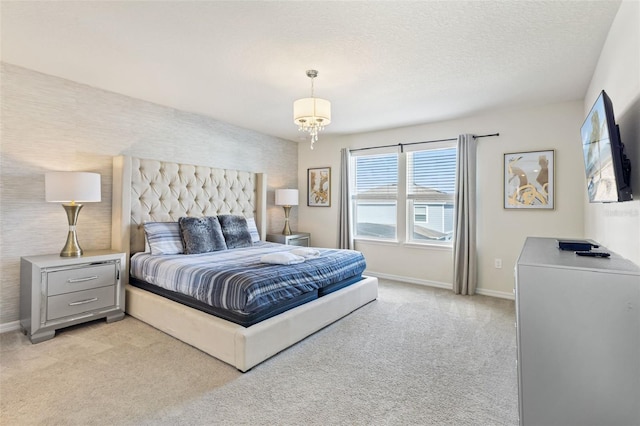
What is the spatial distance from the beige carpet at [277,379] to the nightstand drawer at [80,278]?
0.42m

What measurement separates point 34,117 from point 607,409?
4.64 metres

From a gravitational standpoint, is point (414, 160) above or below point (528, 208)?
above

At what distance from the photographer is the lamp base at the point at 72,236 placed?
2973 millimetres

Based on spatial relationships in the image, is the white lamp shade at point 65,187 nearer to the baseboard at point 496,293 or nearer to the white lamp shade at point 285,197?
the white lamp shade at point 285,197

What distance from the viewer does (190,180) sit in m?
4.17

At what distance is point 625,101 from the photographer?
1.83 m

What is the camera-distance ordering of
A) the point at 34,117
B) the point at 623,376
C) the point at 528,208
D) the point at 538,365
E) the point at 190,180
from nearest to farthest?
1. the point at 623,376
2. the point at 538,365
3. the point at 34,117
4. the point at 528,208
5. the point at 190,180

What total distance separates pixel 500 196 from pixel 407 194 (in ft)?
4.27

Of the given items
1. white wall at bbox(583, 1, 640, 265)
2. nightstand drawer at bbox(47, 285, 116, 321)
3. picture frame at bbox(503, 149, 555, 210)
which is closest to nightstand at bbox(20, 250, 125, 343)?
nightstand drawer at bbox(47, 285, 116, 321)

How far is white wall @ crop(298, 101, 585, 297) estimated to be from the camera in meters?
3.65

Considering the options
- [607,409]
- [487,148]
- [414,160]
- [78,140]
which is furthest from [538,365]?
[78,140]

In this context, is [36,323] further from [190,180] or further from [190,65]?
[190,65]

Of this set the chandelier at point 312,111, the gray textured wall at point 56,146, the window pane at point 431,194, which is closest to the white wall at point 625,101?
the chandelier at point 312,111

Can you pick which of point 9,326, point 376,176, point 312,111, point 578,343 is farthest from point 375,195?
point 9,326
